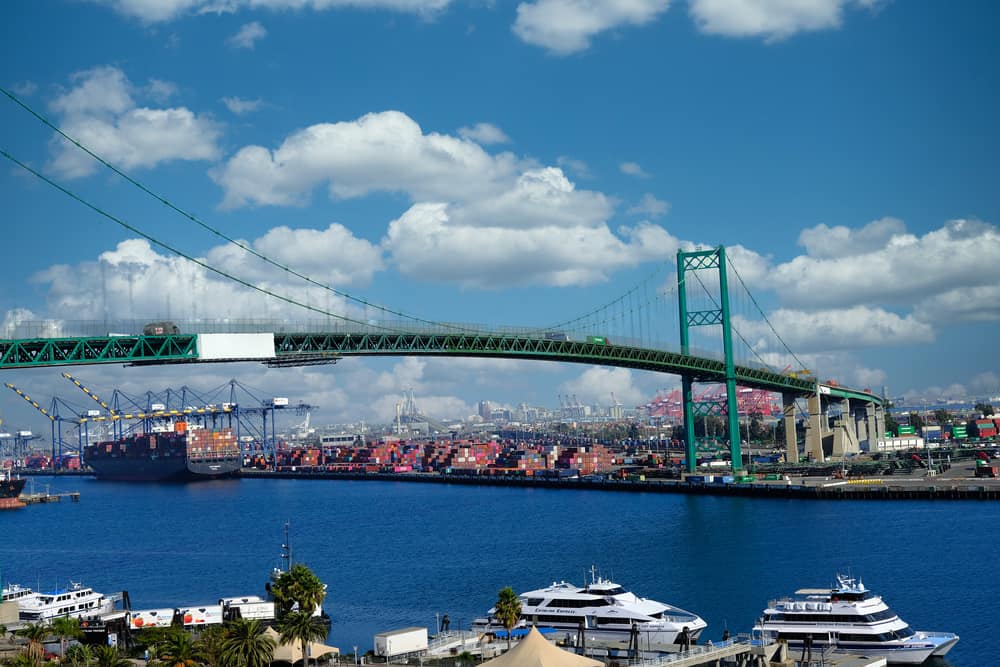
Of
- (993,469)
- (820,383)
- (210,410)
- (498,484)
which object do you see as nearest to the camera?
(993,469)

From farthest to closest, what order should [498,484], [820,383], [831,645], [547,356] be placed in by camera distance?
[498,484], [820,383], [547,356], [831,645]

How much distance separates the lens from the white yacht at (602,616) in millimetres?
26172

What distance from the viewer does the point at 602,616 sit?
2705 centimetres

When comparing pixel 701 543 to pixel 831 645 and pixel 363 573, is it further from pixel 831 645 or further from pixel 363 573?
pixel 831 645

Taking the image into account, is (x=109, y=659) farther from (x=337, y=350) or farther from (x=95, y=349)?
(x=337, y=350)

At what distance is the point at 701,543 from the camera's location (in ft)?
145

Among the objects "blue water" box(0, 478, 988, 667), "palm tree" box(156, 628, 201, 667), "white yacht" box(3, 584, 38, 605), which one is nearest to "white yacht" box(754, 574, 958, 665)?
"blue water" box(0, 478, 988, 667)

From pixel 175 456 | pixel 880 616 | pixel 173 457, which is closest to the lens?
pixel 880 616

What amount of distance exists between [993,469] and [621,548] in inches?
1473

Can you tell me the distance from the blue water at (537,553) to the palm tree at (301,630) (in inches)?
245

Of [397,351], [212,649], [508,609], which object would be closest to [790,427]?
[397,351]

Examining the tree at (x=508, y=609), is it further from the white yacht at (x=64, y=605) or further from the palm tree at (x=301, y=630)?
the white yacht at (x=64, y=605)

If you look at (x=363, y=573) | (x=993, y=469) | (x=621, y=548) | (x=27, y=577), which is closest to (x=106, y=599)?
(x=363, y=573)

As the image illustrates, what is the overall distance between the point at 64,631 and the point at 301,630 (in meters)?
7.26
